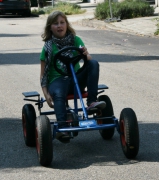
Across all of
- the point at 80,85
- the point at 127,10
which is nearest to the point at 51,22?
the point at 80,85

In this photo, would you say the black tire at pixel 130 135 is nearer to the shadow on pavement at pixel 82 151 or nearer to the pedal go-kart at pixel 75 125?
the pedal go-kart at pixel 75 125

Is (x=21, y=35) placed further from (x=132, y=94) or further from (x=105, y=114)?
(x=105, y=114)

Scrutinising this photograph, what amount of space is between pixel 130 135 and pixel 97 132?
1.59 m

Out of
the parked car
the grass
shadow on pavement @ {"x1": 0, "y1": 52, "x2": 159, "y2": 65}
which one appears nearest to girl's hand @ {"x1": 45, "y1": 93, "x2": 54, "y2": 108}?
shadow on pavement @ {"x1": 0, "y1": 52, "x2": 159, "y2": 65}

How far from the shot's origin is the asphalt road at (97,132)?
6078 millimetres

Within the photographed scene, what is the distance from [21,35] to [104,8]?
20.0ft

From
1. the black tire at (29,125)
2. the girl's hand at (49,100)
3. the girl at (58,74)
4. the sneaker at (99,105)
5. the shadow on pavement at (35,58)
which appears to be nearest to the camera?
the sneaker at (99,105)

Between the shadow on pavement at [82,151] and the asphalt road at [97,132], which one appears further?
the shadow on pavement at [82,151]

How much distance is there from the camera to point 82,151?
6836 mm

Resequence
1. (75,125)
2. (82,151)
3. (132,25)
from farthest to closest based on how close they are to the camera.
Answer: (132,25) < (82,151) < (75,125)

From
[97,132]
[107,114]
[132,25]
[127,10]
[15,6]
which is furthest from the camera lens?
[15,6]

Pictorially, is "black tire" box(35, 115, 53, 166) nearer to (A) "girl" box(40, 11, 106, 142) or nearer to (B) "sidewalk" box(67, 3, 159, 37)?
(A) "girl" box(40, 11, 106, 142)

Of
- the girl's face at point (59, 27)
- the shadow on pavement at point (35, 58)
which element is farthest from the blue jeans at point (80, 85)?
the shadow on pavement at point (35, 58)

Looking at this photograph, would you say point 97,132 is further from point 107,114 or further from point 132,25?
point 132,25
